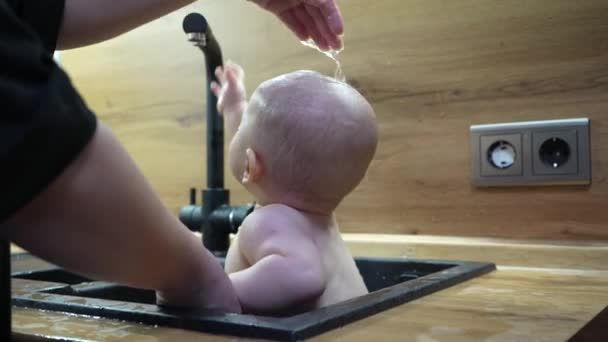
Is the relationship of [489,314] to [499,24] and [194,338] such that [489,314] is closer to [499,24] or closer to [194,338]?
[194,338]

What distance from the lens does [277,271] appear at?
70 cm

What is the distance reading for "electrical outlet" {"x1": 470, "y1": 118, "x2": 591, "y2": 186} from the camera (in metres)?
1.05

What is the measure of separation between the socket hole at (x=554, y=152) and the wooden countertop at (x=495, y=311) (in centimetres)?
13

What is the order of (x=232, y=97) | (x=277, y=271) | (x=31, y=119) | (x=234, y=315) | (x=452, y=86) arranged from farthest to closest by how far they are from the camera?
(x=452, y=86) < (x=232, y=97) < (x=277, y=271) < (x=234, y=315) < (x=31, y=119)

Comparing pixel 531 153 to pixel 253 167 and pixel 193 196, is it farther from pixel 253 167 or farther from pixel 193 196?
pixel 193 196

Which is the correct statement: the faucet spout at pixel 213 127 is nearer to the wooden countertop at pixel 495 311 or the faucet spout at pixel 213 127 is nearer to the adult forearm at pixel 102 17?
the adult forearm at pixel 102 17

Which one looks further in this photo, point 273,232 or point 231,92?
point 231,92

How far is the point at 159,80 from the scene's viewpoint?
1501 mm

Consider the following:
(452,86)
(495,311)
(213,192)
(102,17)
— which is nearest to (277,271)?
(495,311)

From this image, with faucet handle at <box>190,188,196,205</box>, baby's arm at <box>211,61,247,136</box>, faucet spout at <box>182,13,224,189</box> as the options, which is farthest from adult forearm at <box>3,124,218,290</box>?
faucet handle at <box>190,188,196,205</box>

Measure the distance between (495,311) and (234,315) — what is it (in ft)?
0.83

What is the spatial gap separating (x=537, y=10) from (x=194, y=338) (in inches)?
32.3

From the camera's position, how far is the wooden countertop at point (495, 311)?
1.80 ft

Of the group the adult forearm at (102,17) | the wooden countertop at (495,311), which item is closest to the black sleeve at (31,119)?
the wooden countertop at (495,311)
